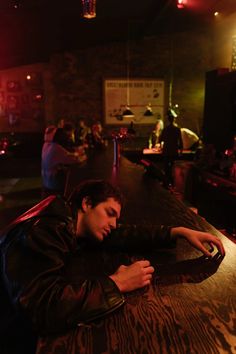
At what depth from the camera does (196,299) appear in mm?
1127

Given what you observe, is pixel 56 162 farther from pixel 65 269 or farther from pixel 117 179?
pixel 65 269

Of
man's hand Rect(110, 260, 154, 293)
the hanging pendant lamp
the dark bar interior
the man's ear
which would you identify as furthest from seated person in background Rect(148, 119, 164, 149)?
man's hand Rect(110, 260, 154, 293)

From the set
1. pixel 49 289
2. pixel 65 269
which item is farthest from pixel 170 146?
pixel 49 289

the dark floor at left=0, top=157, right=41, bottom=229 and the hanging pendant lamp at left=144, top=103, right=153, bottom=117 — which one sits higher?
the hanging pendant lamp at left=144, top=103, right=153, bottom=117

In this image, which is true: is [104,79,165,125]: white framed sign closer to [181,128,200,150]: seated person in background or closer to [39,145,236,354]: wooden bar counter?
[181,128,200,150]: seated person in background

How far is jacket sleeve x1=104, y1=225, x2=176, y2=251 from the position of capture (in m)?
1.55

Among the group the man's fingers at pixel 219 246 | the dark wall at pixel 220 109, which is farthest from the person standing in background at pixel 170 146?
the man's fingers at pixel 219 246

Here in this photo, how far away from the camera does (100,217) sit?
4.65ft

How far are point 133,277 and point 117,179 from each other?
2.34 metres

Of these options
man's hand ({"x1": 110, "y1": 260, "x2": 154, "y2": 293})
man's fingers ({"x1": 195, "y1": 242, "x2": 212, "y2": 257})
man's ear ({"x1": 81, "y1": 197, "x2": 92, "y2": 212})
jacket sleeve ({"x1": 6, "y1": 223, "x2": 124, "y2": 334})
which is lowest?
man's fingers ({"x1": 195, "y1": 242, "x2": 212, "y2": 257})

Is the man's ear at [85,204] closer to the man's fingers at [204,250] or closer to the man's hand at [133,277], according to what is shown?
the man's hand at [133,277]

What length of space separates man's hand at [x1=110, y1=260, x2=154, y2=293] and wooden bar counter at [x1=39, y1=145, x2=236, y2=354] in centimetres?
3

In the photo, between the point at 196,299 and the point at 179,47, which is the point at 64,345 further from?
the point at 179,47

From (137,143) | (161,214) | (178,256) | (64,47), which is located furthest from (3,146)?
(178,256)
